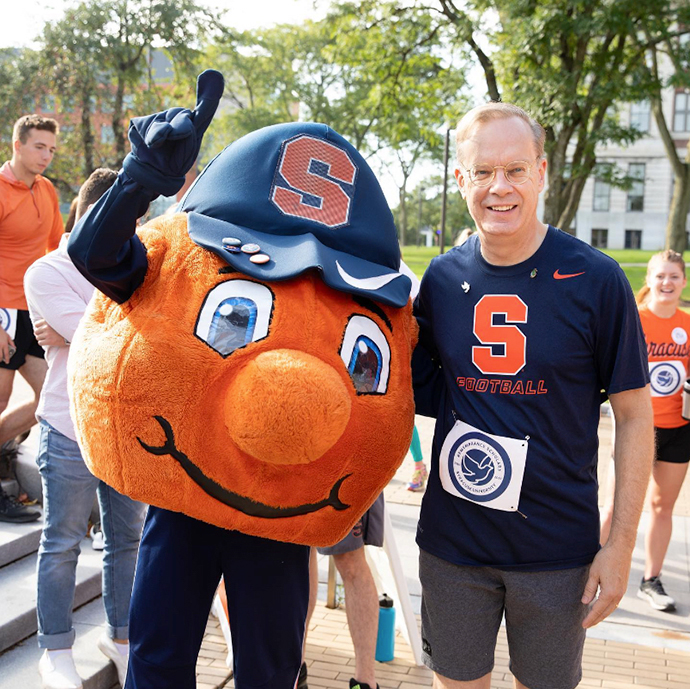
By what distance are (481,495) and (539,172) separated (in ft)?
3.17

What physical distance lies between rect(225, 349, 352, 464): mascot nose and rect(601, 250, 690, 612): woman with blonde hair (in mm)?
3136

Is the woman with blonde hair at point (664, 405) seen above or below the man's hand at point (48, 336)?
below

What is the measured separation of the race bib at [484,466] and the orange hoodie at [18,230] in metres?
3.34

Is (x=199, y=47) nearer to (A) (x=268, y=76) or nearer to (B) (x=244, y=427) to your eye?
(A) (x=268, y=76)

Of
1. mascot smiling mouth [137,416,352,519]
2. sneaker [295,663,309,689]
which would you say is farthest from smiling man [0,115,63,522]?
mascot smiling mouth [137,416,352,519]

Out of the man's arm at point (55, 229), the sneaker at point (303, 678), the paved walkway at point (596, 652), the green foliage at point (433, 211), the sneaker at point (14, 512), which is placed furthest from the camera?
the green foliage at point (433, 211)

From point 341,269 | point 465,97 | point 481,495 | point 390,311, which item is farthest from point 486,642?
point 465,97

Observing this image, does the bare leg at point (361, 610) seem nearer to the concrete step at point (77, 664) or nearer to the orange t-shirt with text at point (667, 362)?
the concrete step at point (77, 664)

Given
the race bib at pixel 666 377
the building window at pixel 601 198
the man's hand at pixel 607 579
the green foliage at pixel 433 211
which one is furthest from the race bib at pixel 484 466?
the building window at pixel 601 198

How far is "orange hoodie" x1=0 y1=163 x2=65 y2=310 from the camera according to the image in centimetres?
466

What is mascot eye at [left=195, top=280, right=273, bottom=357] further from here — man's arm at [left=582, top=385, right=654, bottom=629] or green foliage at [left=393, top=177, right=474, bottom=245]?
green foliage at [left=393, top=177, right=474, bottom=245]

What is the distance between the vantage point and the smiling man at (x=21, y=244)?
4547 millimetres

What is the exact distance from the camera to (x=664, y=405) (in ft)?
15.0

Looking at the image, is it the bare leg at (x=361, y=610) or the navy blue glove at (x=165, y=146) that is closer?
the navy blue glove at (x=165, y=146)
